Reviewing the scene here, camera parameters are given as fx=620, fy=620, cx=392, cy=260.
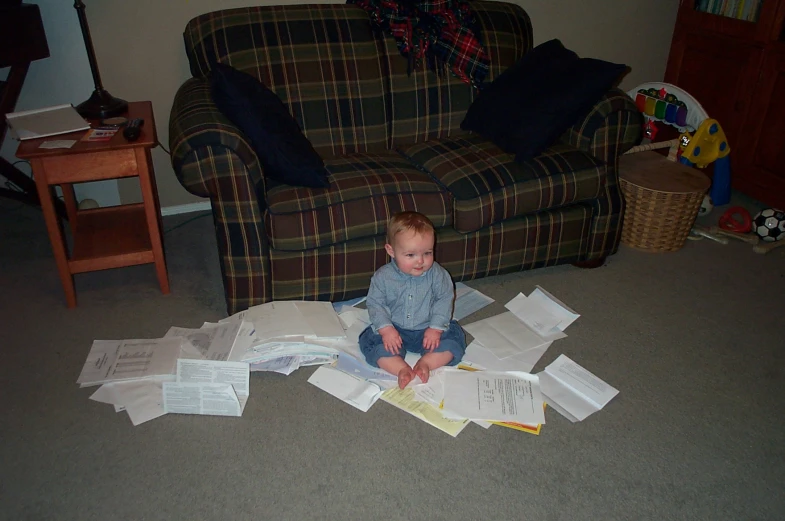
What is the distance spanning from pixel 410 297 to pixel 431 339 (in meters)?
0.14

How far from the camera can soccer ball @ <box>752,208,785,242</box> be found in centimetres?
270

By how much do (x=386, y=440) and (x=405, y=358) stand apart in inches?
13.6

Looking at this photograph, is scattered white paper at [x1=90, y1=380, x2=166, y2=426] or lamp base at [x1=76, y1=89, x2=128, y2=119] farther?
lamp base at [x1=76, y1=89, x2=128, y2=119]

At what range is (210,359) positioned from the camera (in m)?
1.92

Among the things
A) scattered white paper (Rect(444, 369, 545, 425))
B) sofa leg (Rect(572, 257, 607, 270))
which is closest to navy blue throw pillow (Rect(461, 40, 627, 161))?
sofa leg (Rect(572, 257, 607, 270))

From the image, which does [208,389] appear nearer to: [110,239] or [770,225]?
[110,239]

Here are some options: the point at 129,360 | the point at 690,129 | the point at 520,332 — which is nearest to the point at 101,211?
the point at 129,360

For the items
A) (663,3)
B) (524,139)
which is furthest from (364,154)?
(663,3)

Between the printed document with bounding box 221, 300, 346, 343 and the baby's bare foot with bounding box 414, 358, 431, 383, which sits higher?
the printed document with bounding box 221, 300, 346, 343

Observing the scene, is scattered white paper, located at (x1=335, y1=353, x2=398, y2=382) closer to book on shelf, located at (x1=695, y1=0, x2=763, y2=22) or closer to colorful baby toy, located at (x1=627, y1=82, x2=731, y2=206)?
colorful baby toy, located at (x1=627, y1=82, x2=731, y2=206)

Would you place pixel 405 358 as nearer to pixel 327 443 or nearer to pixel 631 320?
pixel 327 443

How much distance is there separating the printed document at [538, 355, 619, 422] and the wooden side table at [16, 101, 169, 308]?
1.43 meters

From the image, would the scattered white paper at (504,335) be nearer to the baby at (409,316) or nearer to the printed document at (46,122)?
the baby at (409,316)

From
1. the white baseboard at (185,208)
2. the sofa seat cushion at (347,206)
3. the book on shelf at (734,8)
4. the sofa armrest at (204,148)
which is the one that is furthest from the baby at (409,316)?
the book on shelf at (734,8)
